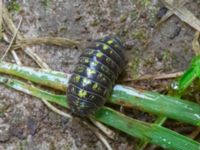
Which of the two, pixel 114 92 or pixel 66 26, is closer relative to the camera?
pixel 114 92

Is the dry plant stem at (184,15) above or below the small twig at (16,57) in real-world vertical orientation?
above

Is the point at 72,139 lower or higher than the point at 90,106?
lower

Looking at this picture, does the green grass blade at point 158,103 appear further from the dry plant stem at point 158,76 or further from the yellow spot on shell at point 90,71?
the yellow spot on shell at point 90,71

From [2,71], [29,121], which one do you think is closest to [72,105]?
[29,121]

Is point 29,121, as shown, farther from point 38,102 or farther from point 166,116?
point 166,116

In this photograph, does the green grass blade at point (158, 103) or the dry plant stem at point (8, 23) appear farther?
the dry plant stem at point (8, 23)

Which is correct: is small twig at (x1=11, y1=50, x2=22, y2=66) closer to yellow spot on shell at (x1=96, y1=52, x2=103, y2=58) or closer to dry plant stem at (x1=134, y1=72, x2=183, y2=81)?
yellow spot on shell at (x1=96, y1=52, x2=103, y2=58)

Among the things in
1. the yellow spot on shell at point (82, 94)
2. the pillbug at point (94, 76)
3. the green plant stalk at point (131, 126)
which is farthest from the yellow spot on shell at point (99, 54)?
the green plant stalk at point (131, 126)

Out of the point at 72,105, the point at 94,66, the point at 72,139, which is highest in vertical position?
the point at 94,66
